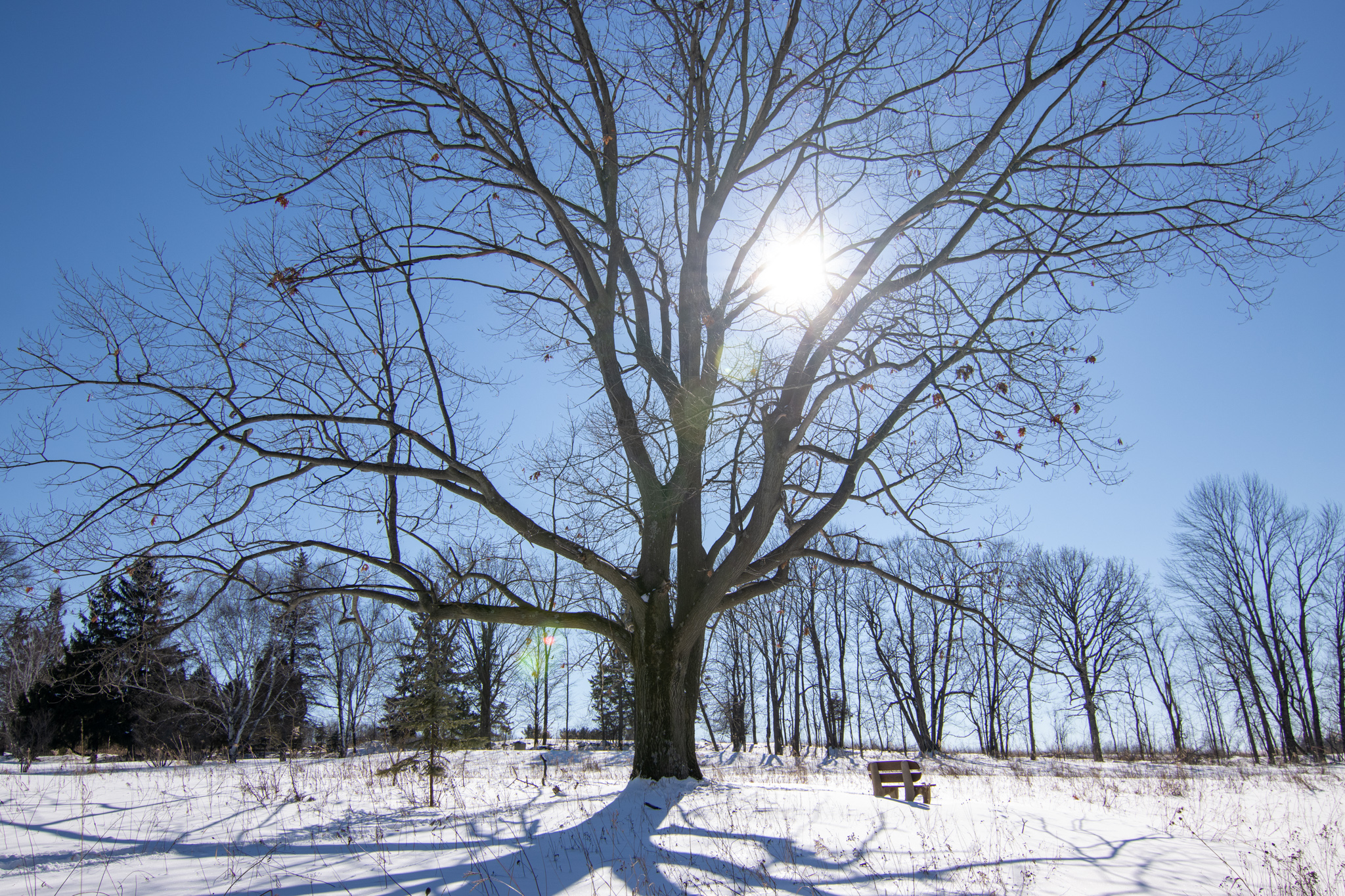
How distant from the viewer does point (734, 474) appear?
7246 millimetres

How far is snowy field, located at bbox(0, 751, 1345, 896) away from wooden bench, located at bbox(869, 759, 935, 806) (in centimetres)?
76

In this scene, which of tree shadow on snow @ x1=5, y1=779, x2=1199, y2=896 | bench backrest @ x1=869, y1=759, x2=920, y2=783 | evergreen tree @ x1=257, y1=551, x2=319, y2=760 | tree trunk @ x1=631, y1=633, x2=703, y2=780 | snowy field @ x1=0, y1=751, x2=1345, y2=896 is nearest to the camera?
tree shadow on snow @ x1=5, y1=779, x2=1199, y2=896

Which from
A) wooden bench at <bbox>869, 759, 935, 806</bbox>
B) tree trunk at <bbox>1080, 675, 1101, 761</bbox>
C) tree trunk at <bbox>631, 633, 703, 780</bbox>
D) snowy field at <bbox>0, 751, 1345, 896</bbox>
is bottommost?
tree trunk at <bbox>1080, 675, 1101, 761</bbox>

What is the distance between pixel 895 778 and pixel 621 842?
5.58 m

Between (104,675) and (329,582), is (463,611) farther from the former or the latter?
(104,675)

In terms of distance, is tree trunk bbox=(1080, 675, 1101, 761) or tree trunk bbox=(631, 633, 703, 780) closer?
tree trunk bbox=(631, 633, 703, 780)

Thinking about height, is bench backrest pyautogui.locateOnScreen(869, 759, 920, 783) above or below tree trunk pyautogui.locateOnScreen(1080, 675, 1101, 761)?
above

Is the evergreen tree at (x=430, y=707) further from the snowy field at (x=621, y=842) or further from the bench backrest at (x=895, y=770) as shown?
the bench backrest at (x=895, y=770)

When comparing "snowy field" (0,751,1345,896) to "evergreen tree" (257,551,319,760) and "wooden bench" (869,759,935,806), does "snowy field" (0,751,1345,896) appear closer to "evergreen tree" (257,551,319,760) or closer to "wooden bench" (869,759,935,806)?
"wooden bench" (869,759,935,806)

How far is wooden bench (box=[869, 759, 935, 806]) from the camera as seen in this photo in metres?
8.56

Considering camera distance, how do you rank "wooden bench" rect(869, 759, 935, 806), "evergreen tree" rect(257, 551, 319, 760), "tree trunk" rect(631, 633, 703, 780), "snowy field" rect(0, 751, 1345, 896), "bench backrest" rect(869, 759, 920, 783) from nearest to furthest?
"snowy field" rect(0, 751, 1345, 896) → "tree trunk" rect(631, 633, 703, 780) → "wooden bench" rect(869, 759, 935, 806) → "bench backrest" rect(869, 759, 920, 783) → "evergreen tree" rect(257, 551, 319, 760)

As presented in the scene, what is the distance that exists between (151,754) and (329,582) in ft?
75.9

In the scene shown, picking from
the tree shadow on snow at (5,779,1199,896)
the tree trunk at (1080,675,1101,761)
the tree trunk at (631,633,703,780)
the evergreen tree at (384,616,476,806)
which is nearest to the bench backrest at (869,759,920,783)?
the tree trunk at (631,633,703,780)

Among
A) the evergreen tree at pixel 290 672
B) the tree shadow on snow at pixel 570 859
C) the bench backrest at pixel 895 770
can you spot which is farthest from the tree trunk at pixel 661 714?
the evergreen tree at pixel 290 672
